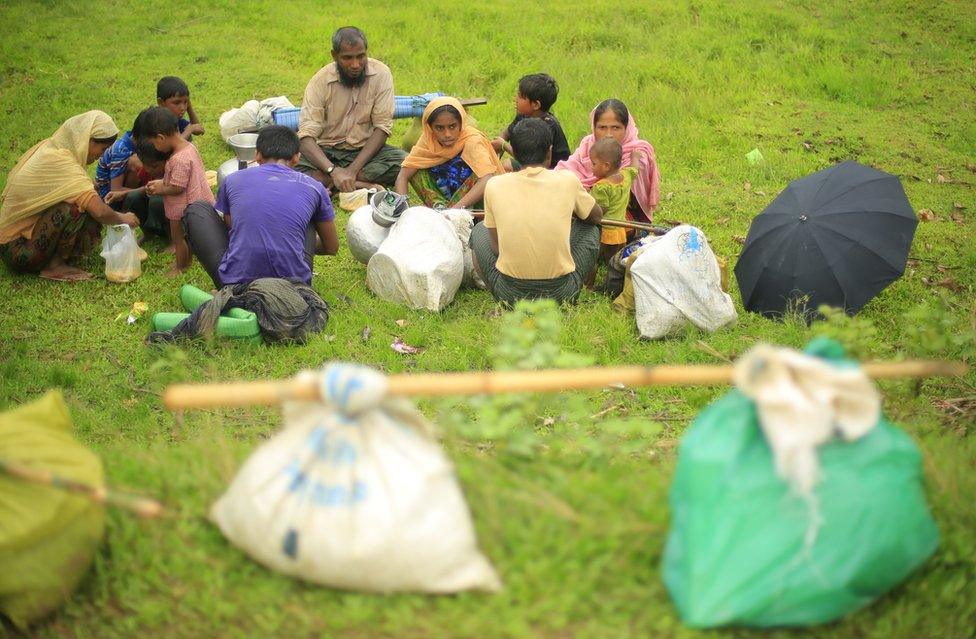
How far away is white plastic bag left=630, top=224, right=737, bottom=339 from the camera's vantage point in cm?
568

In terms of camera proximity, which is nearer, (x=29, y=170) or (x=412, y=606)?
(x=412, y=606)

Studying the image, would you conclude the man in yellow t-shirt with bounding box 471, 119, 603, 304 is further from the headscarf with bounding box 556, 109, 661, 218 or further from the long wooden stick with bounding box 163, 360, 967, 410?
the long wooden stick with bounding box 163, 360, 967, 410

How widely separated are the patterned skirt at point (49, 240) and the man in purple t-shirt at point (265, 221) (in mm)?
997

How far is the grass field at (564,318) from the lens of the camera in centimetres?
291

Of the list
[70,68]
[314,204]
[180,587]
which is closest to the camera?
[180,587]

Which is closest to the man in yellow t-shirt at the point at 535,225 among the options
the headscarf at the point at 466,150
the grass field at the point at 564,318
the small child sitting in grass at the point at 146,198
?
the grass field at the point at 564,318

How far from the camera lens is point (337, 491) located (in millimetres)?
2713

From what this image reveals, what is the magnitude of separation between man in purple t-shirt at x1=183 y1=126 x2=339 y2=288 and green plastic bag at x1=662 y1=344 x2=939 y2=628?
3.90m

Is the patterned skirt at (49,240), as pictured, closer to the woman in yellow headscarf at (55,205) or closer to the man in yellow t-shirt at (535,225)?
the woman in yellow headscarf at (55,205)

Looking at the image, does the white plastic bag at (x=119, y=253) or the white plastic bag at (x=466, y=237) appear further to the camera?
the white plastic bag at (x=119, y=253)

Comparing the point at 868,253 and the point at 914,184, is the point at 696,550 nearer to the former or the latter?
the point at 868,253

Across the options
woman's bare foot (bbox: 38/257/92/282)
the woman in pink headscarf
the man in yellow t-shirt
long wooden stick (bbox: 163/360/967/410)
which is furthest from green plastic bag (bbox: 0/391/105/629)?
the woman in pink headscarf

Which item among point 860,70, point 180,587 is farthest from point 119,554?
point 860,70

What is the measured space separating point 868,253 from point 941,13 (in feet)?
26.2
